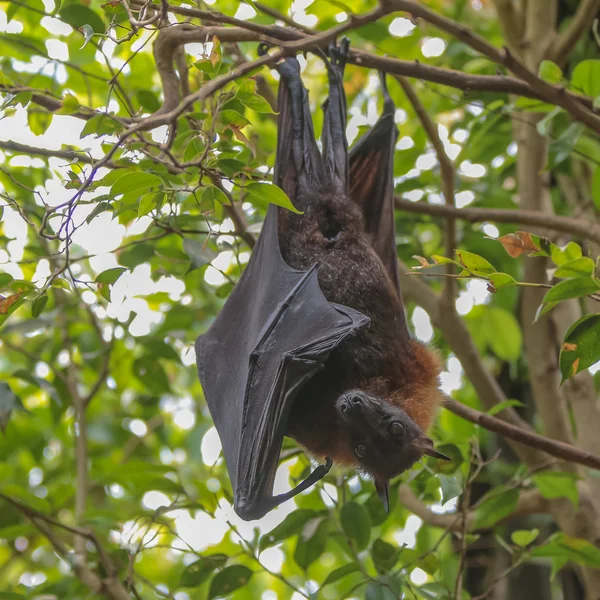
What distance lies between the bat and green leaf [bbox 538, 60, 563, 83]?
106 centimetres

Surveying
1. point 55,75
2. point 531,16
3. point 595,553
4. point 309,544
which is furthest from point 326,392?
point 531,16

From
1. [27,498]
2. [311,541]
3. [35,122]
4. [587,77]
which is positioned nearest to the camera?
[587,77]

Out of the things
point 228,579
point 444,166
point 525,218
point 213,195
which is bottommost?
point 228,579

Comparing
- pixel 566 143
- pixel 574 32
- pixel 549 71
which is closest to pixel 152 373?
pixel 566 143

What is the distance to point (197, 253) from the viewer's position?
3.71 metres

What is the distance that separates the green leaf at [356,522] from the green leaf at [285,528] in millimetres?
211

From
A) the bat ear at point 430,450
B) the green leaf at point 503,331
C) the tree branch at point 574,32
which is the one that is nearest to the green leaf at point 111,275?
the bat ear at point 430,450

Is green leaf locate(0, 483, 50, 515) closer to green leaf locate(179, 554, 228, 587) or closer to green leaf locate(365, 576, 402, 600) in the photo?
green leaf locate(179, 554, 228, 587)

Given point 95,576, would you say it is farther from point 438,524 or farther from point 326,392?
point 438,524

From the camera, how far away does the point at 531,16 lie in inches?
231

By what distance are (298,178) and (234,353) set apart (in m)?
1.16

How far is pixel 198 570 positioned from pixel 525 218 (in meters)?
2.81

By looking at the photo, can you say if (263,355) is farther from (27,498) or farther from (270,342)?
(27,498)

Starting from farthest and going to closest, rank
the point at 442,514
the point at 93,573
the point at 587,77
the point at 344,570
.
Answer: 1. the point at 442,514
2. the point at 93,573
3. the point at 587,77
4. the point at 344,570
